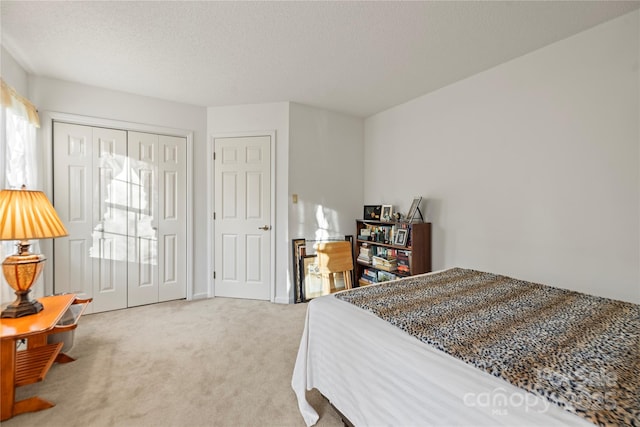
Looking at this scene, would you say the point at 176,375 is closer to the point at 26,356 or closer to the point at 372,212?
the point at 26,356

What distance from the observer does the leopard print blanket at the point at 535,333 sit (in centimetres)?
76

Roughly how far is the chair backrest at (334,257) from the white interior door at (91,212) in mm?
2308

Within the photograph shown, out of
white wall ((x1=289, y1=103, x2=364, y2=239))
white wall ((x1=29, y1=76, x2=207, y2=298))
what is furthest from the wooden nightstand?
white wall ((x1=289, y1=103, x2=364, y2=239))

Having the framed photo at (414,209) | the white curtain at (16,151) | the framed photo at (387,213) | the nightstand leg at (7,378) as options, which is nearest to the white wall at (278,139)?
the framed photo at (387,213)

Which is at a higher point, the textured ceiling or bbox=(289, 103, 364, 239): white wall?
the textured ceiling

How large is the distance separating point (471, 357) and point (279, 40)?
7.67 feet

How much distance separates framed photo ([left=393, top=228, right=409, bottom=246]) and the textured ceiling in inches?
62.5

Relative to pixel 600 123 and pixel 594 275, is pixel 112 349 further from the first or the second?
pixel 600 123

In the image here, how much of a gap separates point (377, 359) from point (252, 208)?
2684 millimetres

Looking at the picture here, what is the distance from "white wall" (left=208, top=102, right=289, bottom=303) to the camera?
338 cm

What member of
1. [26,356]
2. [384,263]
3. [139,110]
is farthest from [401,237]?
[139,110]

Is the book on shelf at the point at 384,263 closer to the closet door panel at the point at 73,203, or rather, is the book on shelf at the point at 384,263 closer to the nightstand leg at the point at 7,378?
the nightstand leg at the point at 7,378

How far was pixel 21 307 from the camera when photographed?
5.55ft

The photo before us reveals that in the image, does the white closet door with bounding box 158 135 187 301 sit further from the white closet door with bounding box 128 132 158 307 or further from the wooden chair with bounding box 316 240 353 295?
the wooden chair with bounding box 316 240 353 295
